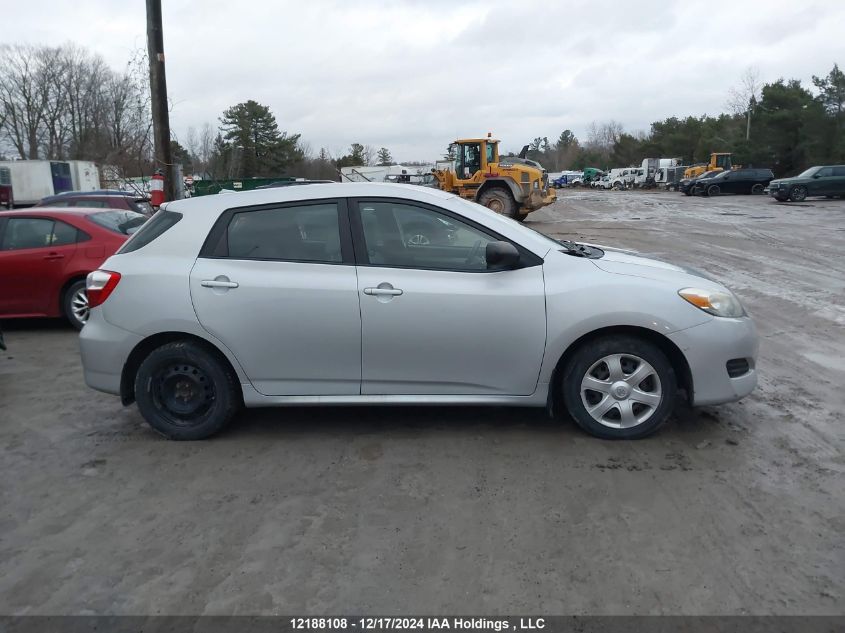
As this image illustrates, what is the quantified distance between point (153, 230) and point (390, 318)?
187 centimetres

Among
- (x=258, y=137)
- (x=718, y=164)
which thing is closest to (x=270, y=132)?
(x=258, y=137)

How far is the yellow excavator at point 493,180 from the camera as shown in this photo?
2383 centimetres

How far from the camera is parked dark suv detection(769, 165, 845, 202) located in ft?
111

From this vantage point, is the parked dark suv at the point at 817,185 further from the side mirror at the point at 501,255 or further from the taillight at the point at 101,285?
the taillight at the point at 101,285

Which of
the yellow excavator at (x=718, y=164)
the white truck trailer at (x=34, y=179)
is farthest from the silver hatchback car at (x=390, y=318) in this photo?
the yellow excavator at (x=718, y=164)

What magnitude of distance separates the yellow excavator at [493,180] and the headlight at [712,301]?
19027 mm

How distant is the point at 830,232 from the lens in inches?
762

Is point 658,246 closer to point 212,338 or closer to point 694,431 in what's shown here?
point 694,431

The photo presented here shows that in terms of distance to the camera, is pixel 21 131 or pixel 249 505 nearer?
pixel 249 505

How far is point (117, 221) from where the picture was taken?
900 centimetres

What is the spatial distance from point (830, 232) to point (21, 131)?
6948 cm

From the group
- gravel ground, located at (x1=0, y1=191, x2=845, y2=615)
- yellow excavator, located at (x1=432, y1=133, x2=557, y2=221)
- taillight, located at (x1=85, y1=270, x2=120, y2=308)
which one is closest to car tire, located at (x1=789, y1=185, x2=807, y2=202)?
yellow excavator, located at (x1=432, y1=133, x2=557, y2=221)

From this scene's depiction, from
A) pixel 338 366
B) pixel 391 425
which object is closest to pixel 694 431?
pixel 391 425

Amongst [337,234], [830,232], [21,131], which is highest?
[21,131]
